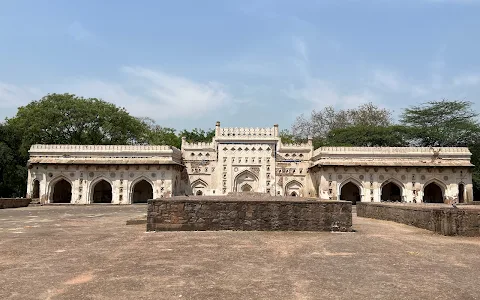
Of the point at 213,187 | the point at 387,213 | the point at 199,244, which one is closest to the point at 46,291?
the point at 199,244

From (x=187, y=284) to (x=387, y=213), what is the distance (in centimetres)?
1302

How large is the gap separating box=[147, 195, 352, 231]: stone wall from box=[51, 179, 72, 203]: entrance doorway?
2929 cm

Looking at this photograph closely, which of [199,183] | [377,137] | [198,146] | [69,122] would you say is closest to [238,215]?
[199,183]

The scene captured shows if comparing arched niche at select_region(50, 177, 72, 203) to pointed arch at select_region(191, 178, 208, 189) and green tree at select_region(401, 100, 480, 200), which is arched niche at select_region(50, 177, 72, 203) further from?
green tree at select_region(401, 100, 480, 200)

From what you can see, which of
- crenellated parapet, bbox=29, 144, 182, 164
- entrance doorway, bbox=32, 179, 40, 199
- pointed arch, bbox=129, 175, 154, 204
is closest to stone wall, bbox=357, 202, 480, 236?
crenellated parapet, bbox=29, 144, 182, 164

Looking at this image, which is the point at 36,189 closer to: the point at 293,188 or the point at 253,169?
the point at 253,169

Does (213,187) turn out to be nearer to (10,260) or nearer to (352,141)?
(352,141)

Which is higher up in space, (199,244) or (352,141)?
(352,141)

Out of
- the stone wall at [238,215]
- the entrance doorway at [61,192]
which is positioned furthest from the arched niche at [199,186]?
the stone wall at [238,215]

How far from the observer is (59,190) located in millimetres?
37719

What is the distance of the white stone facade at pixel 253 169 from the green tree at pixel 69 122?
3.99 meters

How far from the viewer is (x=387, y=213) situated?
16250mm

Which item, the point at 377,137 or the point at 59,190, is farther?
the point at 377,137

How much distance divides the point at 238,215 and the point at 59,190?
1269 inches
